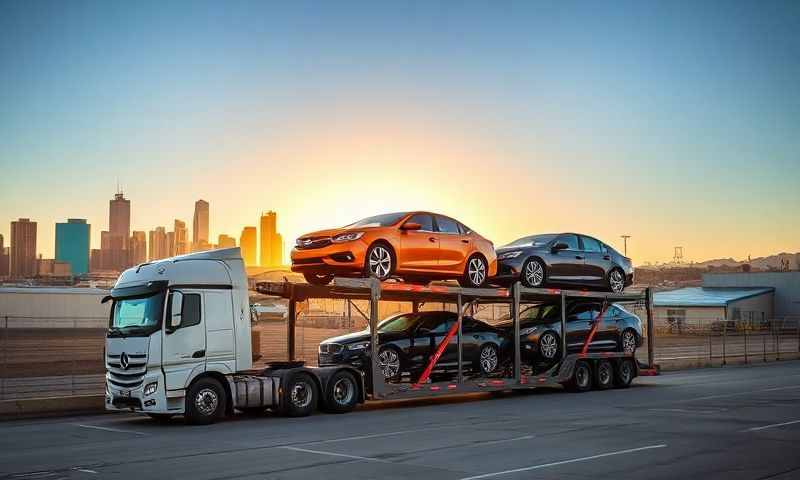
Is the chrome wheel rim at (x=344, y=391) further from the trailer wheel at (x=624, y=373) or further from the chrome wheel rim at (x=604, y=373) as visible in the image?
the trailer wheel at (x=624, y=373)

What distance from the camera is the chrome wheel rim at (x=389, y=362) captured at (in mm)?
18559

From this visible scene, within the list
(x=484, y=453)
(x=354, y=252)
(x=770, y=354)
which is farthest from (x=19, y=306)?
(x=484, y=453)

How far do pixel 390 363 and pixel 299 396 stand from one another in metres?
2.29

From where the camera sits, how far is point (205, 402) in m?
16.1

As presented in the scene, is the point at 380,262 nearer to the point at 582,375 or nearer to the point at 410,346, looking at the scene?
the point at 410,346

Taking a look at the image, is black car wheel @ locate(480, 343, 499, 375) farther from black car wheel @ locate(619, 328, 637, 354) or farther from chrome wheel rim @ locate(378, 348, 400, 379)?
black car wheel @ locate(619, 328, 637, 354)

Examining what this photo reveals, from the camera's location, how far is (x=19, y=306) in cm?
6731

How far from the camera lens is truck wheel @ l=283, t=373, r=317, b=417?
55.9ft

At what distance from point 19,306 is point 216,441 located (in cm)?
6001

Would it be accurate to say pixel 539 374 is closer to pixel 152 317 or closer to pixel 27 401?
pixel 152 317

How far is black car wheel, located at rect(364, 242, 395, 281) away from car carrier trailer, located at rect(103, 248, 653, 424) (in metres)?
0.24

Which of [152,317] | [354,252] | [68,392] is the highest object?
[354,252]

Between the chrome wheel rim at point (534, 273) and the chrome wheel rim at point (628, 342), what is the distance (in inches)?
168

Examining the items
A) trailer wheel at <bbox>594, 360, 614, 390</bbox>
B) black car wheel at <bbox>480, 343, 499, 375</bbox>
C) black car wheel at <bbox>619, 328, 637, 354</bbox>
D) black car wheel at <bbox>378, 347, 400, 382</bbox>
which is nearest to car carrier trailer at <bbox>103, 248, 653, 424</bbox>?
black car wheel at <bbox>378, 347, 400, 382</bbox>
